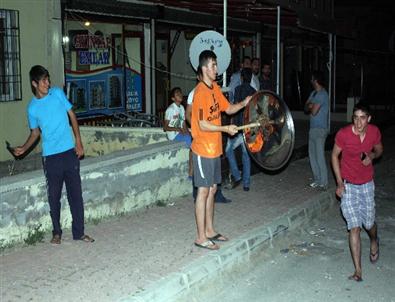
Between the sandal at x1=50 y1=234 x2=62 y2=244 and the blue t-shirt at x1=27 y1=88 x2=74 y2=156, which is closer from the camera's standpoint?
the blue t-shirt at x1=27 y1=88 x2=74 y2=156

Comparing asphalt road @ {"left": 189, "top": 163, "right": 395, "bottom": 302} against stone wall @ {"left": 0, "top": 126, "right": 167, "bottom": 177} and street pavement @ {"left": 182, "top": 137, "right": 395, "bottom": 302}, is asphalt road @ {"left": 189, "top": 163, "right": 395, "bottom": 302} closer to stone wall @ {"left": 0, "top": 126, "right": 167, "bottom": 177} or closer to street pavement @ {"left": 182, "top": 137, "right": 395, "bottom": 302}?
street pavement @ {"left": 182, "top": 137, "right": 395, "bottom": 302}

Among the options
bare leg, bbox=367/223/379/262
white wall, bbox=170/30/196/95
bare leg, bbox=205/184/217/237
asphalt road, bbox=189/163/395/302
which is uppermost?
white wall, bbox=170/30/196/95

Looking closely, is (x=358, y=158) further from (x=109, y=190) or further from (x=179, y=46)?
(x=179, y=46)

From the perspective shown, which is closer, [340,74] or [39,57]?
[39,57]

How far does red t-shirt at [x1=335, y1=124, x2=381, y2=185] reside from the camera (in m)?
6.22

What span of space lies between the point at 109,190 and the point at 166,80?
9.18 meters

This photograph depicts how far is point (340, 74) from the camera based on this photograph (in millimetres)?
33750

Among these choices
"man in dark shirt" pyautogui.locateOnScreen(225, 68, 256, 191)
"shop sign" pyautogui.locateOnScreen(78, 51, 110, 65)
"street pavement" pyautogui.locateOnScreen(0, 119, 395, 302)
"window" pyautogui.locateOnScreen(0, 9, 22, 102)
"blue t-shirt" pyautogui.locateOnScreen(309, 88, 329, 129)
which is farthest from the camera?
"shop sign" pyautogui.locateOnScreen(78, 51, 110, 65)

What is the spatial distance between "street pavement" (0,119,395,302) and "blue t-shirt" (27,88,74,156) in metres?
1.06

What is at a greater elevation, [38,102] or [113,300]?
[38,102]

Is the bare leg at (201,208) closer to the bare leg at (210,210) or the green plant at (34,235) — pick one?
the bare leg at (210,210)

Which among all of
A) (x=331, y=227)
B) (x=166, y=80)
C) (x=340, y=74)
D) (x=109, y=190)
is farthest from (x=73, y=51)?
(x=340, y=74)

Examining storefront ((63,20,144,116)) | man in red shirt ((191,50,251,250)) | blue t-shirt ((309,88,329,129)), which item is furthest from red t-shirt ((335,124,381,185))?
storefront ((63,20,144,116))

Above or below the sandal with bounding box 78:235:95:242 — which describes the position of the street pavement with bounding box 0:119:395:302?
below
